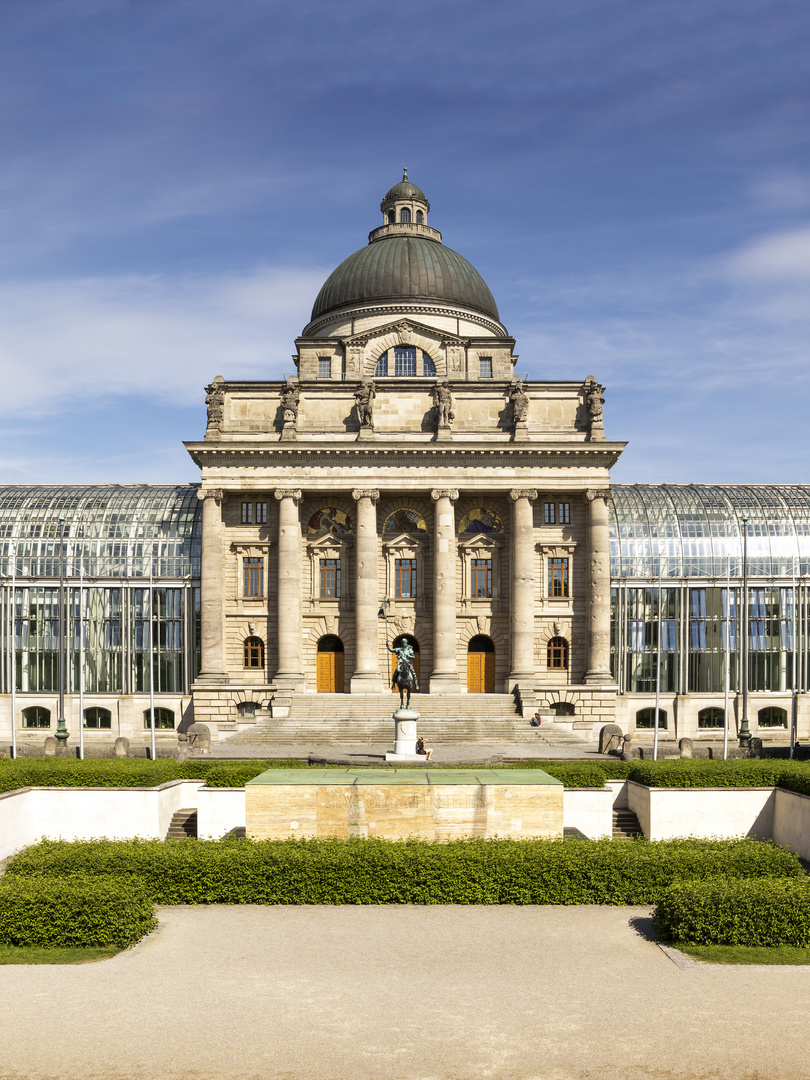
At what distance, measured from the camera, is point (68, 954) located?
1973cm

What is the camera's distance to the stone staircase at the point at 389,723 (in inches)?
2004

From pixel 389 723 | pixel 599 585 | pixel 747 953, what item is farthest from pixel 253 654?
pixel 747 953

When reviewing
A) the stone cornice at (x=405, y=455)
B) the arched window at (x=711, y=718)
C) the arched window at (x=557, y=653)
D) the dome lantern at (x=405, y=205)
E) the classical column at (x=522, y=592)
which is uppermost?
the dome lantern at (x=405, y=205)

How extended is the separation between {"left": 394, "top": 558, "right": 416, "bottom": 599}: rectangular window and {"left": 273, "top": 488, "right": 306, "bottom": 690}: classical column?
6.74 metres

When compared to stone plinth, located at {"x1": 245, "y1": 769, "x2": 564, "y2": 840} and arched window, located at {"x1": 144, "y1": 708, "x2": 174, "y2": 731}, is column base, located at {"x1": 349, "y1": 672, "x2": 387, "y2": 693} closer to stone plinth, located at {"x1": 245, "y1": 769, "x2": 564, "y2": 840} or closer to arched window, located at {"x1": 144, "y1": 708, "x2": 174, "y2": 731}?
arched window, located at {"x1": 144, "y1": 708, "x2": 174, "y2": 731}

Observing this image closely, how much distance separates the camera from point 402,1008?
16.8 meters

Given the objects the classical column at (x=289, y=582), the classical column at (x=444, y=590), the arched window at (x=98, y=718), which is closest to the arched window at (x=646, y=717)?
the classical column at (x=444, y=590)

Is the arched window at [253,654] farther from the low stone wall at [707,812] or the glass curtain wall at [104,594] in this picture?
the low stone wall at [707,812]

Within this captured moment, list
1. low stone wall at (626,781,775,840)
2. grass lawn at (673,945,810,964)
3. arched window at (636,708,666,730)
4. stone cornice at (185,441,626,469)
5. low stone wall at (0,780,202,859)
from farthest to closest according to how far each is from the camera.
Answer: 1. arched window at (636,708,666,730)
2. stone cornice at (185,441,626,469)
3. low stone wall at (626,781,775,840)
4. low stone wall at (0,780,202,859)
5. grass lawn at (673,945,810,964)

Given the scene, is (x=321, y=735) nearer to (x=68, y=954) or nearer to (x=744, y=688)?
(x=744, y=688)

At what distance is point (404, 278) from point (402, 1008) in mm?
58952

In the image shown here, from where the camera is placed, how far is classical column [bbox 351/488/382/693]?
57.9m

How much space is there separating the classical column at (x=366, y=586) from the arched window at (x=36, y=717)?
21.9 meters

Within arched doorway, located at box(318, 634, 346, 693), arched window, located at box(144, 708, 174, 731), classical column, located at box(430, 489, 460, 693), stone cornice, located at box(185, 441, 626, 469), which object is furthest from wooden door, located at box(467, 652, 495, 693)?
arched window, located at box(144, 708, 174, 731)
